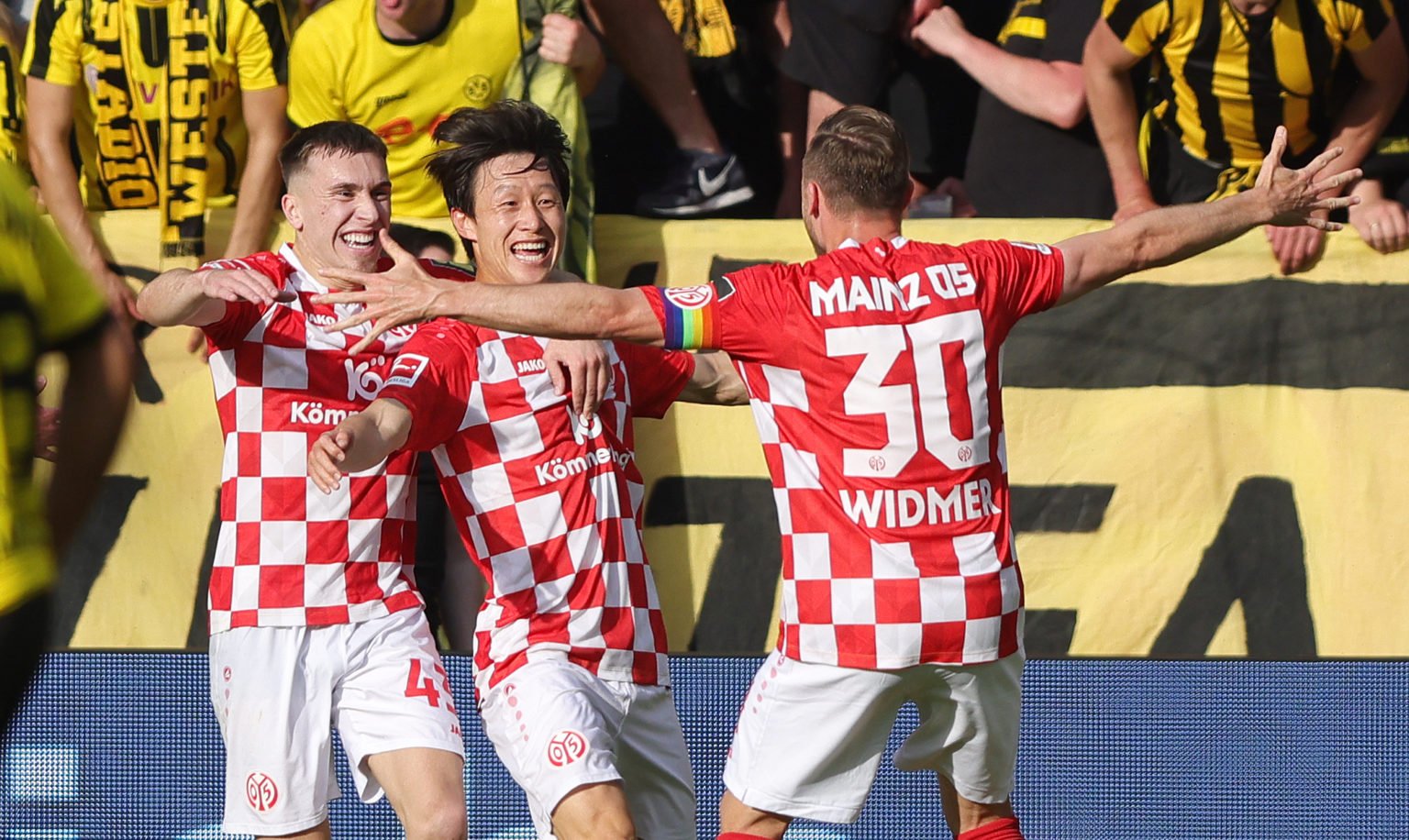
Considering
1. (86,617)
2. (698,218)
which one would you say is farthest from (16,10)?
(698,218)

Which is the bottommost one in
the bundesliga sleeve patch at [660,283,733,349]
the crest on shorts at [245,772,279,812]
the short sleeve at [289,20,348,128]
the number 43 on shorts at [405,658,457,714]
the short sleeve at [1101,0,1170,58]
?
the crest on shorts at [245,772,279,812]

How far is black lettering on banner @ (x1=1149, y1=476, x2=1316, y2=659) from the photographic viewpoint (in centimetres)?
483

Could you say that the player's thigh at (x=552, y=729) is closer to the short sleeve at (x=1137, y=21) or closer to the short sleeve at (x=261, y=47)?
the short sleeve at (x=261, y=47)

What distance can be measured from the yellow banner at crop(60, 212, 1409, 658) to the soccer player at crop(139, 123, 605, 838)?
1213mm

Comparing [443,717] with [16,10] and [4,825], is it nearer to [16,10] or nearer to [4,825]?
[4,825]

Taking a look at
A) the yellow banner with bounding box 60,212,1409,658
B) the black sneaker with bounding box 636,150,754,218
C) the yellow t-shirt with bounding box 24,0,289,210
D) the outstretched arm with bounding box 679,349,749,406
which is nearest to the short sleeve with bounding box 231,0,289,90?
the yellow t-shirt with bounding box 24,0,289,210

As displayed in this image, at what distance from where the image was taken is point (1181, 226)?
329 centimetres

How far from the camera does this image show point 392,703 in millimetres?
3605

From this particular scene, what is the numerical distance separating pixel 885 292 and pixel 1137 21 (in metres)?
2.20

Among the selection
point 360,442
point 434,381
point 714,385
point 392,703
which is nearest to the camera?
point 360,442

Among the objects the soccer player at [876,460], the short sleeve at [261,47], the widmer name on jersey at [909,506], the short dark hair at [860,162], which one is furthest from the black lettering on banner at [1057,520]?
the short sleeve at [261,47]

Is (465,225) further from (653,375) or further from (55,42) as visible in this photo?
(55,42)

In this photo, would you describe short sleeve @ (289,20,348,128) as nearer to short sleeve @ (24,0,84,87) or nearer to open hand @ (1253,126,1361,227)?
short sleeve @ (24,0,84,87)

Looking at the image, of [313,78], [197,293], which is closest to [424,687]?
[197,293]
